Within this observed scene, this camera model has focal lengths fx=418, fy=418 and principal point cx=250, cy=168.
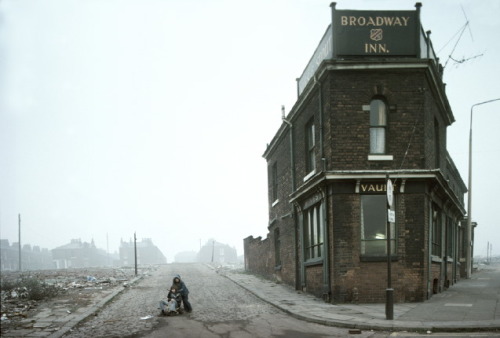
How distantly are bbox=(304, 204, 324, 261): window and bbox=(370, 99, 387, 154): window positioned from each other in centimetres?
290

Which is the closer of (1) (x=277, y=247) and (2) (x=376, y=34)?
(2) (x=376, y=34)

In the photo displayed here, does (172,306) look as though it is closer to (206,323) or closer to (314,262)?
(206,323)

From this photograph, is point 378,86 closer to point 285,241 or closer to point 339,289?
point 339,289

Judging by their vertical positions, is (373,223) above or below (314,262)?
above

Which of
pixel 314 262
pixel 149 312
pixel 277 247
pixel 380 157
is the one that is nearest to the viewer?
pixel 149 312

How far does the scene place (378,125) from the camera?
44.2 ft

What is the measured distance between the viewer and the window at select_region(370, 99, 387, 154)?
13453 mm

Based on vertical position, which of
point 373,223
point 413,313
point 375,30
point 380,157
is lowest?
point 413,313

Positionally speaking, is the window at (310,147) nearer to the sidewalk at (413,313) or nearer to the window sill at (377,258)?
the window sill at (377,258)

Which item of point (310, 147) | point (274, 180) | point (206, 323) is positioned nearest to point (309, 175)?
point (310, 147)

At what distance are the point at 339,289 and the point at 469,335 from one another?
186 inches

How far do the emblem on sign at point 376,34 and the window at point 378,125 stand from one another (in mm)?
2014

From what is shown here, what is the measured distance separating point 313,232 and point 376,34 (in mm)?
7282

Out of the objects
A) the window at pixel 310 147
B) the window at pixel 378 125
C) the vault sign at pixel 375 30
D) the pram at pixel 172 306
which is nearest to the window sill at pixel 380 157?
the window at pixel 378 125
